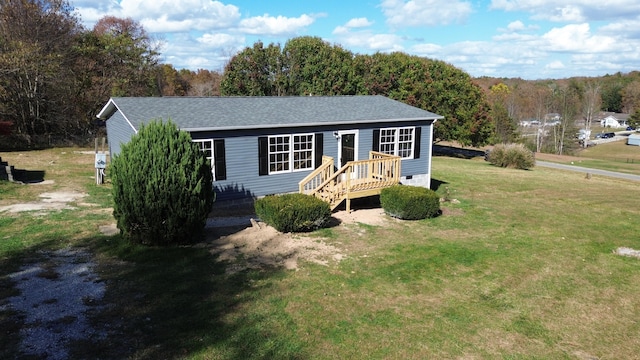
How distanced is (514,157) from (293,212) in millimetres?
24986

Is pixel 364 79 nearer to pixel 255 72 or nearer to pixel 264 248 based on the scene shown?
pixel 255 72

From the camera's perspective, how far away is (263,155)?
15.4m

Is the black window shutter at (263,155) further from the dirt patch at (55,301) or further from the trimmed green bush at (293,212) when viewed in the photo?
the dirt patch at (55,301)

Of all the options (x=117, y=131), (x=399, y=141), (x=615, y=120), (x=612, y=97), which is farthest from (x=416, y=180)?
(x=612, y=97)

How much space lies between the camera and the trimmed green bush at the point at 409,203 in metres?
14.5

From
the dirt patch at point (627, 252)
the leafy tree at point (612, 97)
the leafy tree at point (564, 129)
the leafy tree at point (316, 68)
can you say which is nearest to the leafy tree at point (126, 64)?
the leafy tree at point (316, 68)

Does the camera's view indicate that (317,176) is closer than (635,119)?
Yes

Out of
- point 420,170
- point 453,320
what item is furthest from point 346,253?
point 420,170

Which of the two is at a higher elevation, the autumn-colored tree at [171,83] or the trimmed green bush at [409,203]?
the autumn-colored tree at [171,83]

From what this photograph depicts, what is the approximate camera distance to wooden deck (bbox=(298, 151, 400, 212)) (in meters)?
14.9

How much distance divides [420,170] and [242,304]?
12.8 metres

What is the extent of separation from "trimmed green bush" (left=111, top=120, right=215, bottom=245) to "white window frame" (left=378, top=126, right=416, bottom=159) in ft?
29.7

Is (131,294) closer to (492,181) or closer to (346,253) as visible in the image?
(346,253)

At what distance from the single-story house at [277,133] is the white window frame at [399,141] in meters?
0.04
